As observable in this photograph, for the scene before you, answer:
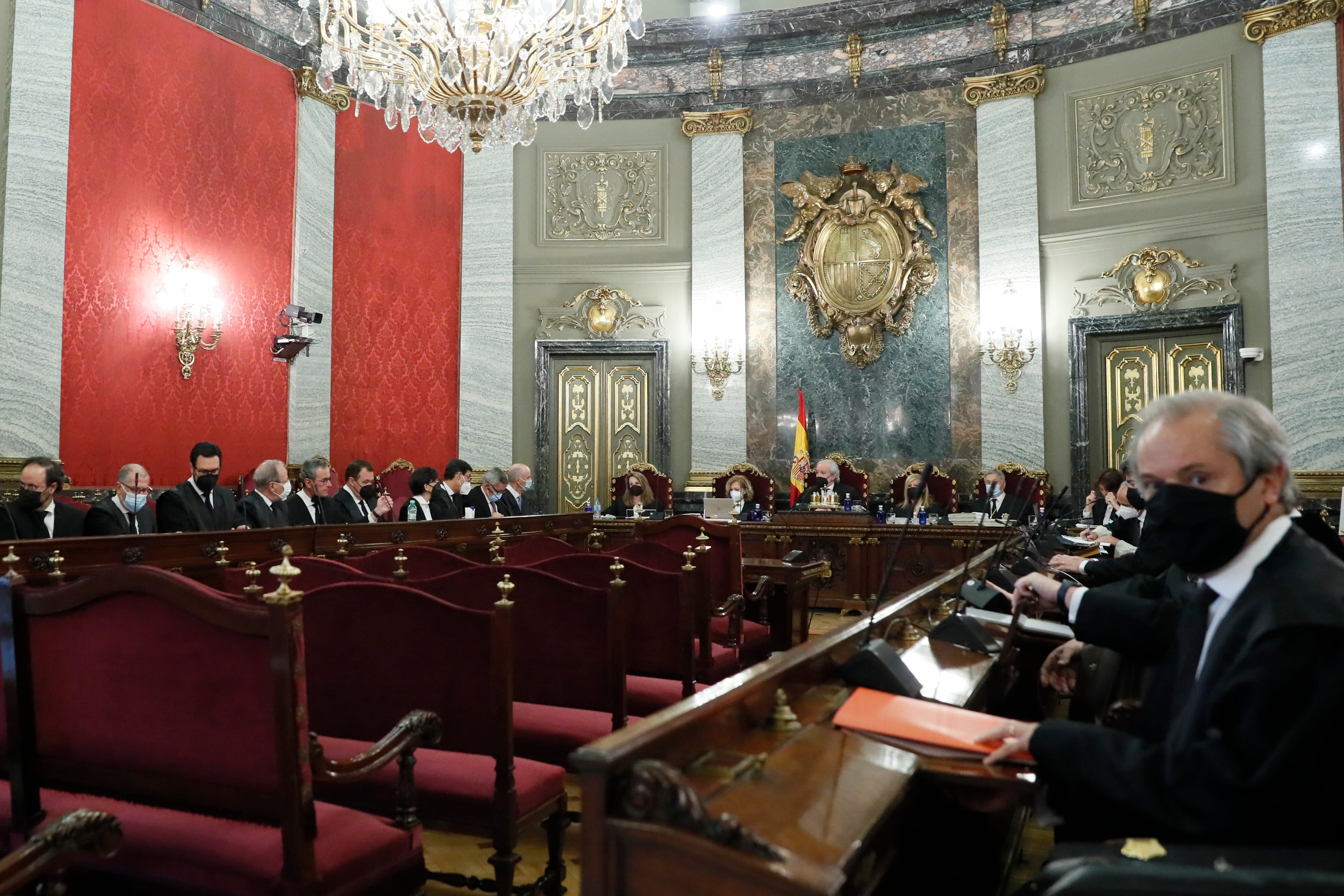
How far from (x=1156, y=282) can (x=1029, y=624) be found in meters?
7.74

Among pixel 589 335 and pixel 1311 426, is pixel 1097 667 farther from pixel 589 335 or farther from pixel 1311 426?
pixel 589 335

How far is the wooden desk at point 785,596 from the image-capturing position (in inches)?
214

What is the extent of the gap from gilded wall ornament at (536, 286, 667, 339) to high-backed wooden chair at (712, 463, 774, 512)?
1813 mm

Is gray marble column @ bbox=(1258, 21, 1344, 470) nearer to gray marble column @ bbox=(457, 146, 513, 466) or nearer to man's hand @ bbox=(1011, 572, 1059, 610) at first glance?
man's hand @ bbox=(1011, 572, 1059, 610)

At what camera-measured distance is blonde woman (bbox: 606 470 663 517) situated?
9375mm

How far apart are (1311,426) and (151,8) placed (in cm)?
1043

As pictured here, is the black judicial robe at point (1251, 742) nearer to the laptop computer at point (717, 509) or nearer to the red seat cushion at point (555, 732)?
the red seat cushion at point (555, 732)

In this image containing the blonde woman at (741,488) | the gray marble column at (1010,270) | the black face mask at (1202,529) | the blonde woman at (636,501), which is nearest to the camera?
the black face mask at (1202,529)

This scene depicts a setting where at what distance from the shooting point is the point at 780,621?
553 centimetres

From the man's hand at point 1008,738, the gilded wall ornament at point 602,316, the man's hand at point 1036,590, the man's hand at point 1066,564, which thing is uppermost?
the gilded wall ornament at point 602,316

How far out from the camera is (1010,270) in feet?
32.2

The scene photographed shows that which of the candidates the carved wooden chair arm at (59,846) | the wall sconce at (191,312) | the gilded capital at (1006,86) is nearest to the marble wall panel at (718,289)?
the gilded capital at (1006,86)

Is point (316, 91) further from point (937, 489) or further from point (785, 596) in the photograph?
point (937, 489)

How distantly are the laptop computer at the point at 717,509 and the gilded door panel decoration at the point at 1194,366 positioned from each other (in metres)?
4.58
